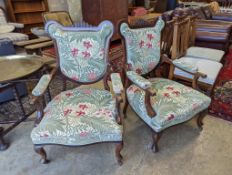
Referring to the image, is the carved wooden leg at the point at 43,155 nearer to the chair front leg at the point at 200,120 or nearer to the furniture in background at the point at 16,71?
the furniture in background at the point at 16,71

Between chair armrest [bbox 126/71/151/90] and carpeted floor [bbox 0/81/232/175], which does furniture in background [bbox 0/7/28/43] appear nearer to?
carpeted floor [bbox 0/81/232/175]

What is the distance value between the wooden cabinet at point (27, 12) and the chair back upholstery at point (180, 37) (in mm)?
3352

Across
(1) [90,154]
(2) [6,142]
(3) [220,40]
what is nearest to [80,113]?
(1) [90,154]

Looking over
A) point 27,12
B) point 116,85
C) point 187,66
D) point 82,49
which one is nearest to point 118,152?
point 116,85

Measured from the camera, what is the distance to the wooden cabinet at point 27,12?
13.7 feet

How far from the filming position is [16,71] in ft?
5.56

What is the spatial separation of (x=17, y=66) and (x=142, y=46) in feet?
3.92

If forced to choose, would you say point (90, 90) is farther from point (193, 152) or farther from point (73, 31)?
point (193, 152)

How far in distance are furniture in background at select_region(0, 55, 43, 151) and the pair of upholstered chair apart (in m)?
0.25

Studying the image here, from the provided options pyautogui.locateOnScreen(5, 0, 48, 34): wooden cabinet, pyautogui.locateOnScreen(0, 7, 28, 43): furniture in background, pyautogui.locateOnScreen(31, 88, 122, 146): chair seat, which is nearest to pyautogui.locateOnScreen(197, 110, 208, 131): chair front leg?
pyautogui.locateOnScreen(31, 88, 122, 146): chair seat

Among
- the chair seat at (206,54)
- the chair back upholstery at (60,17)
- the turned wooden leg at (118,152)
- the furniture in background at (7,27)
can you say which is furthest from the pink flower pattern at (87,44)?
the furniture in background at (7,27)

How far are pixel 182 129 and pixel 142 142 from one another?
0.46m

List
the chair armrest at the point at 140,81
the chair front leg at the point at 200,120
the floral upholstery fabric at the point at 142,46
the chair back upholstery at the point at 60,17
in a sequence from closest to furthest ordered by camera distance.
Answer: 1. the chair armrest at the point at 140,81
2. the floral upholstery fabric at the point at 142,46
3. the chair front leg at the point at 200,120
4. the chair back upholstery at the point at 60,17

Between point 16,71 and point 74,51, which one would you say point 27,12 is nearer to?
point 16,71
